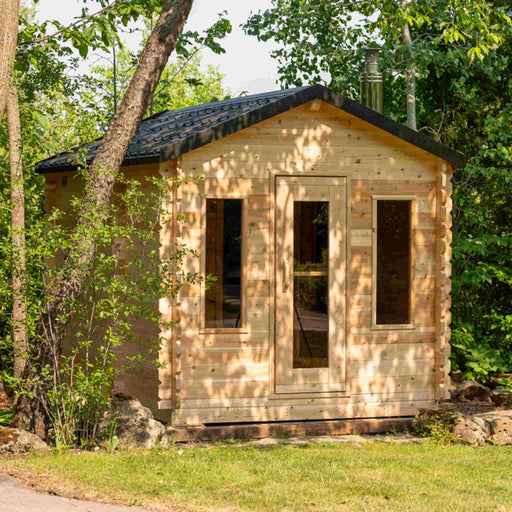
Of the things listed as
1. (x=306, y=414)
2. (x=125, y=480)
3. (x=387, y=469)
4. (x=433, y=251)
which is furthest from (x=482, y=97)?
(x=125, y=480)

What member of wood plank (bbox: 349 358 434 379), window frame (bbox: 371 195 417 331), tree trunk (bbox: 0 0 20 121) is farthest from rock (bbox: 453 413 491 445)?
tree trunk (bbox: 0 0 20 121)

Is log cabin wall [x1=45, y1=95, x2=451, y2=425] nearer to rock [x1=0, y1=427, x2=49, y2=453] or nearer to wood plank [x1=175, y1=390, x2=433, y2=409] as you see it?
wood plank [x1=175, y1=390, x2=433, y2=409]

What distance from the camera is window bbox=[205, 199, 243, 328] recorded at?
984cm

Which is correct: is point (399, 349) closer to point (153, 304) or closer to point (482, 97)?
point (153, 304)

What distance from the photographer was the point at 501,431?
9961 mm

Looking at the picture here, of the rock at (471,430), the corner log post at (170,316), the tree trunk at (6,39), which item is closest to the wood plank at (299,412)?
the corner log post at (170,316)

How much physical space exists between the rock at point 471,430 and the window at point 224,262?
2545mm

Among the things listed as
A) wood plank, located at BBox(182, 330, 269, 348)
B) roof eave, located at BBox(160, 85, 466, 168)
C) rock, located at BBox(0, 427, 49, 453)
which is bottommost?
rock, located at BBox(0, 427, 49, 453)

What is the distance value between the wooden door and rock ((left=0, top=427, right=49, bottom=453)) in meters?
2.72

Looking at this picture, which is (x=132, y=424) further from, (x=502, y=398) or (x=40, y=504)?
(x=502, y=398)

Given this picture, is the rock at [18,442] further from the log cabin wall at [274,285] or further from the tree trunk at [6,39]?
the tree trunk at [6,39]

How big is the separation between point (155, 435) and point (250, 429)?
1.24 m

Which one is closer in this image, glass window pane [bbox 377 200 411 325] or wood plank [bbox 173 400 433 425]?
wood plank [bbox 173 400 433 425]

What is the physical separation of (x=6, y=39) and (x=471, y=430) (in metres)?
6.35
